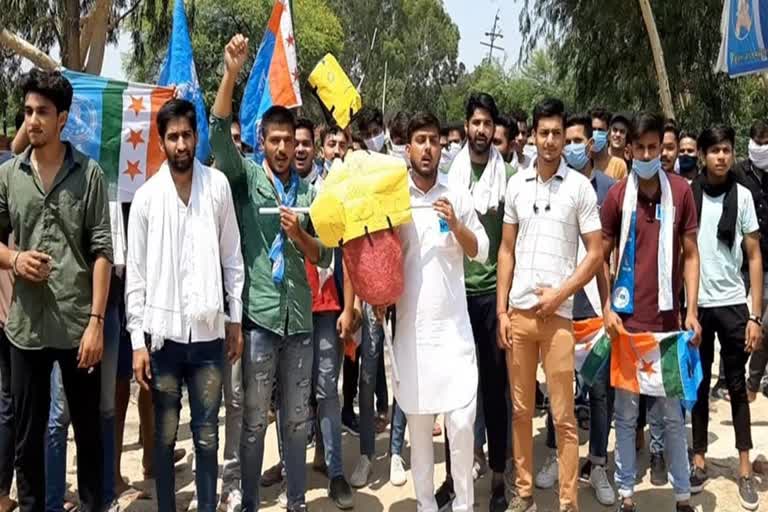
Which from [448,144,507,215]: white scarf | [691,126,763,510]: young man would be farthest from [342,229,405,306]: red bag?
[691,126,763,510]: young man

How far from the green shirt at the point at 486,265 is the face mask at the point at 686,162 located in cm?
261

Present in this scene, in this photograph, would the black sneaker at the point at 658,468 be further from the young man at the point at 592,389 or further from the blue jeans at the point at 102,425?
the blue jeans at the point at 102,425

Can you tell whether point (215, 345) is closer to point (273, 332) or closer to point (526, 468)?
point (273, 332)

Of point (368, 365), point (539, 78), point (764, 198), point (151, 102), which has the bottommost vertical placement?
point (368, 365)

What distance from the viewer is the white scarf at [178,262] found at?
337cm

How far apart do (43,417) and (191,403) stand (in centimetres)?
67

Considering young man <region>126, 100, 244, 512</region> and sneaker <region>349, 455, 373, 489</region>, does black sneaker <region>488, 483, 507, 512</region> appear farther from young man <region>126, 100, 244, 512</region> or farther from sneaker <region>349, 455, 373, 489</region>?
young man <region>126, 100, 244, 512</region>

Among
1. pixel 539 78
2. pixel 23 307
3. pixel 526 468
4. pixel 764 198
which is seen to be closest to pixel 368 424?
pixel 526 468

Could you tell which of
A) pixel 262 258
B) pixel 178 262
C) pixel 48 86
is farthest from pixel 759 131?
pixel 48 86

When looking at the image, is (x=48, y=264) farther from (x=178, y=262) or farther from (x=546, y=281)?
(x=546, y=281)

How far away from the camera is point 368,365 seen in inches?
190

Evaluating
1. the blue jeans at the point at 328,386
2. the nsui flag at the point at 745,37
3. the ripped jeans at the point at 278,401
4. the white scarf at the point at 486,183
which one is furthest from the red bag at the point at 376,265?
the nsui flag at the point at 745,37

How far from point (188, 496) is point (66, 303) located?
1.63m

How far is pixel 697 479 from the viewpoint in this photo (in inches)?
175
